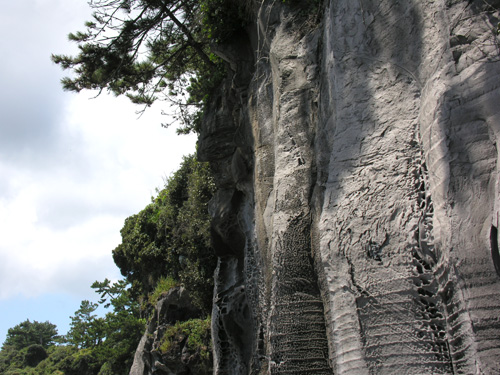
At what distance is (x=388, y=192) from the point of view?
142 inches

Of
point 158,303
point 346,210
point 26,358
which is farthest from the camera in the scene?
point 26,358

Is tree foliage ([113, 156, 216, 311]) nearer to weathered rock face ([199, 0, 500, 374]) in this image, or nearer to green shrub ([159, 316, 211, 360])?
green shrub ([159, 316, 211, 360])

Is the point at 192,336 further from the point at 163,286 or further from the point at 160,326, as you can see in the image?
the point at 163,286

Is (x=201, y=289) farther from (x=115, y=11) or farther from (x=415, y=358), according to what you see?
(x=415, y=358)

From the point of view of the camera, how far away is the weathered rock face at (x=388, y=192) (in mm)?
3002

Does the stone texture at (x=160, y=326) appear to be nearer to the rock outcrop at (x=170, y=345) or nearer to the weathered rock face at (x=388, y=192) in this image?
the rock outcrop at (x=170, y=345)

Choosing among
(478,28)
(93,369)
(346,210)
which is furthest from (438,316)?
(93,369)

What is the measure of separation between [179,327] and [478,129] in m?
9.47

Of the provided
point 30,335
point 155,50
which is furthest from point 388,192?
point 30,335

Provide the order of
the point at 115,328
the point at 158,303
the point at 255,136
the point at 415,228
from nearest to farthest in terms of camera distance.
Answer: the point at 415,228 < the point at 255,136 < the point at 158,303 < the point at 115,328

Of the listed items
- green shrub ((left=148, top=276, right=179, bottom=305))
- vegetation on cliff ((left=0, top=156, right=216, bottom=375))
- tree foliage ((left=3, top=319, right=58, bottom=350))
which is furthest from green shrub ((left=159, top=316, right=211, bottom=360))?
tree foliage ((left=3, top=319, right=58, bottom=350))

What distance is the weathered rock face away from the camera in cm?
300

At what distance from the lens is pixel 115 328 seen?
1459 centimetres

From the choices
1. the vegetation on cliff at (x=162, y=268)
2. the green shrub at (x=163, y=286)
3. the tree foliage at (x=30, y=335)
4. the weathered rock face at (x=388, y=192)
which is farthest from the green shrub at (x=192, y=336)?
the tree foliage at (x=30, y=335)
